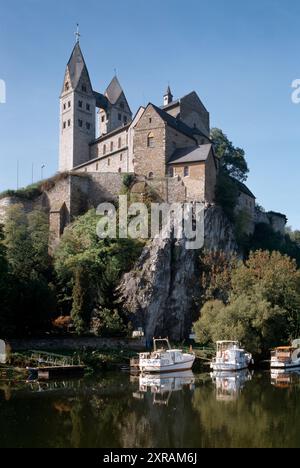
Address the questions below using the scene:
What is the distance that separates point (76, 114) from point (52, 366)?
1884 inches

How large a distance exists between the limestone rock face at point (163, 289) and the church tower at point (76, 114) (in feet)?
87.2

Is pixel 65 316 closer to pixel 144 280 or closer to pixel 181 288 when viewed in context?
pixel 144 280

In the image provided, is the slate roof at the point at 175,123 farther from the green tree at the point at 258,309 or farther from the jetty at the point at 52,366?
the jetty at the point at 52,366

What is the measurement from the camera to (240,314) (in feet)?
138

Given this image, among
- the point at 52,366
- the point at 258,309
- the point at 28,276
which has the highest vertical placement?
the point at 28,276

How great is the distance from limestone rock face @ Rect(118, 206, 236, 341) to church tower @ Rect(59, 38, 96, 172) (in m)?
26.6

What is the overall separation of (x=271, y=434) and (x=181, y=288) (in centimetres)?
3093

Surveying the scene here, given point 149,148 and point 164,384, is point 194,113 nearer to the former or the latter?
point 149,148

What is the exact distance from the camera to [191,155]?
56156mm

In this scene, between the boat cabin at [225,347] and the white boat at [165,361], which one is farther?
the boat cabin at [225,347]

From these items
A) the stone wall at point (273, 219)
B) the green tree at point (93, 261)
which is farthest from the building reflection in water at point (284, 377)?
the stone wall at point (273, 219)

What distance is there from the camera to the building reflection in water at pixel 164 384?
2737 cm

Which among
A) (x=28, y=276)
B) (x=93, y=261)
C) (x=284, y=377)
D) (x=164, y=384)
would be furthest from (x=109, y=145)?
(x=164, y=384)

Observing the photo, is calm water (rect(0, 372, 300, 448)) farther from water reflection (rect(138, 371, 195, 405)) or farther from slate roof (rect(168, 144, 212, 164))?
slate roof (rect(168, 144, 212, 164))
